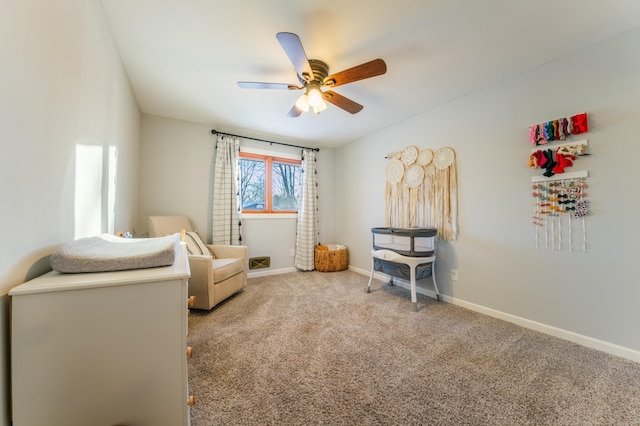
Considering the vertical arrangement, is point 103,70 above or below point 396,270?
above

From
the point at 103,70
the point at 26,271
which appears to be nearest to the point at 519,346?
the point at 26,271

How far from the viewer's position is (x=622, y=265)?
163cm

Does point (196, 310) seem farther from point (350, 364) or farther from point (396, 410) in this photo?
point (396, 410)

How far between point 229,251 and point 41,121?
2.21 m

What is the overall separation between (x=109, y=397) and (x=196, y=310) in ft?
5.57

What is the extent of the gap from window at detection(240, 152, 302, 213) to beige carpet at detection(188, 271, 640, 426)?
1892 millimetres

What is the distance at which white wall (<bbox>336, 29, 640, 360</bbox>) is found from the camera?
1.62 meters

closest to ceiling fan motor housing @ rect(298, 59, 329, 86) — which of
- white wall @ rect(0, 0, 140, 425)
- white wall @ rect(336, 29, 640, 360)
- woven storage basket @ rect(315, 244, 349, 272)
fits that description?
white wall @ rect(0, 0, 140, 425)

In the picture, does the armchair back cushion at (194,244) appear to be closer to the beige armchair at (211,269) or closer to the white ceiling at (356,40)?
the beige armchair at (211,269)

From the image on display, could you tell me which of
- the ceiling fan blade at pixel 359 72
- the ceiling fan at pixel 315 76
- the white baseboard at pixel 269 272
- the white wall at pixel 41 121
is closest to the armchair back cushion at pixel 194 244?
the white baseboard at pixel 269 272

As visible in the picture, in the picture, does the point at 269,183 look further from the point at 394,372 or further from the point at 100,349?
the point at 100,349

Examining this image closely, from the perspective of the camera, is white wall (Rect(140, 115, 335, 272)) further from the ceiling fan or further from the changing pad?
the changing pad

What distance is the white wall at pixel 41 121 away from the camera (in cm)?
72

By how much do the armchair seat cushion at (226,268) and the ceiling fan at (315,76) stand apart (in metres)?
1.79
